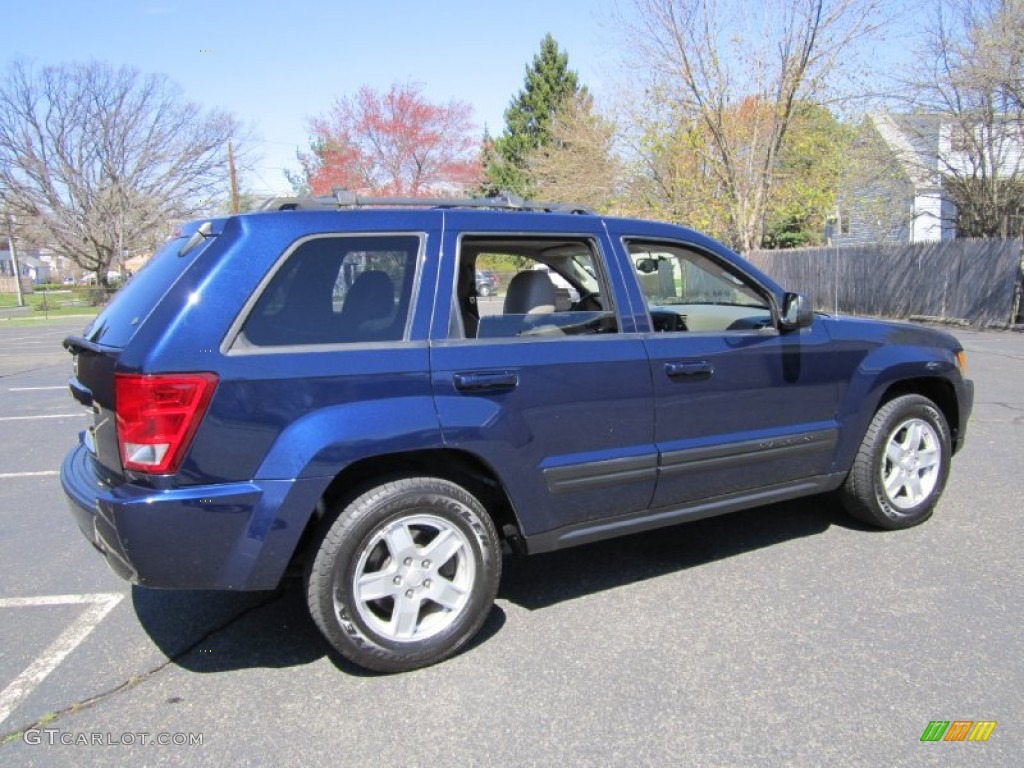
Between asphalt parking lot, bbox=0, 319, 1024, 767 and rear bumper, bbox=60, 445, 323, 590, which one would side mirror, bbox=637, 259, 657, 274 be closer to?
asphalt parking lot, bbox=0, 319, 1024, 767

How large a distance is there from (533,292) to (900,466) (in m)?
2.31

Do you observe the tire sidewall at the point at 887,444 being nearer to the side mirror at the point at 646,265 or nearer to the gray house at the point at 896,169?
the side mirror at the point at 646,265

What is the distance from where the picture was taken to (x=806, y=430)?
154 inches

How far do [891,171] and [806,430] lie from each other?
20.3 meters

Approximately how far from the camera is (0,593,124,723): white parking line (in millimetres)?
2855

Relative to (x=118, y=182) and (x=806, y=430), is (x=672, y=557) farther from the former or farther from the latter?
(x=118, y=182)

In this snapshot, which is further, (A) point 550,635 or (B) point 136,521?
(A) point 550,635

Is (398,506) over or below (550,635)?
over

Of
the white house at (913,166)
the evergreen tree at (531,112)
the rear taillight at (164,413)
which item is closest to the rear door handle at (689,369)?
the rear taillight at (164,413)

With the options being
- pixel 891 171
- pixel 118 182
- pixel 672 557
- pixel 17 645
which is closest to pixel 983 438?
pixel 672 557

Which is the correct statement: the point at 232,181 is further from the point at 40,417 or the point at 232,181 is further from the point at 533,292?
the point at 533,292

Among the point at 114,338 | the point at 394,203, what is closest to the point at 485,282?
the point at 394,203

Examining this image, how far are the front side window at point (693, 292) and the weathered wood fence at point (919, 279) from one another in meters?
14.3

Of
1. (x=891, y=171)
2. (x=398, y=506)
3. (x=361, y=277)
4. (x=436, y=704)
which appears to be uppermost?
(x=891, y=171)
